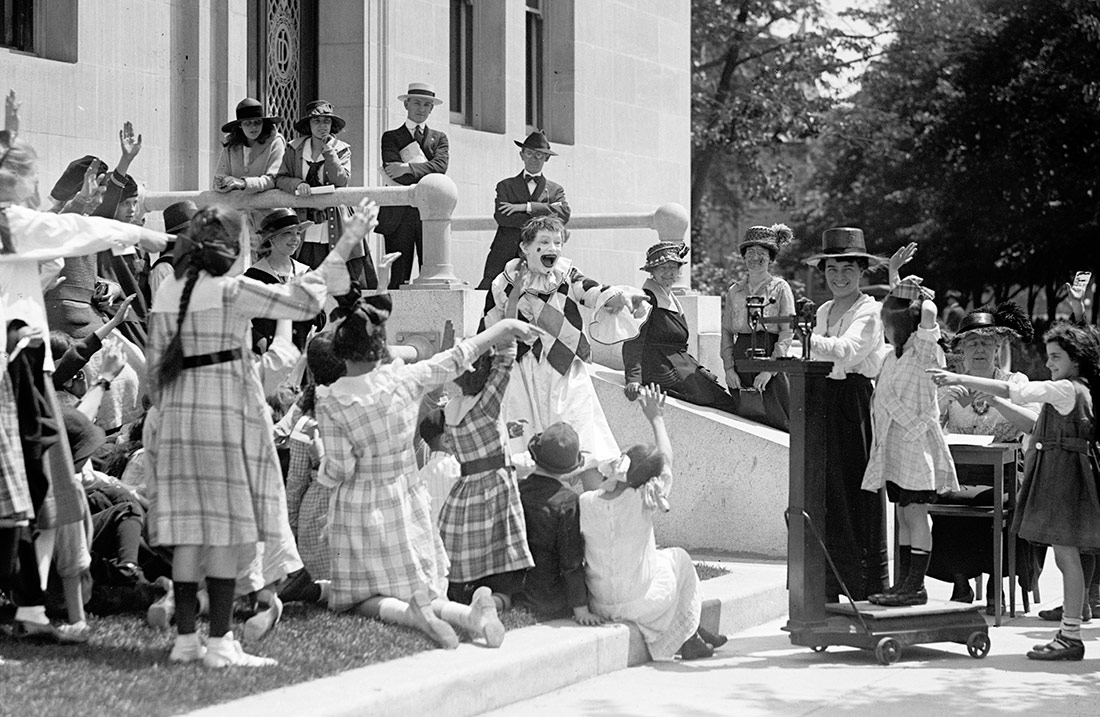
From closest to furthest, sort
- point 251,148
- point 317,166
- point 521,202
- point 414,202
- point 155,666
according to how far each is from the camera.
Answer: point 155,666, point 414,202, point 251,148, point 317,166, point 521,202

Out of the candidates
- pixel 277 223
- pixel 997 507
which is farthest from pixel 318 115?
pixel 997 507

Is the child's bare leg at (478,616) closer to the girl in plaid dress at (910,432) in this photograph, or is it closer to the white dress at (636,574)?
the white dress at (636,574)

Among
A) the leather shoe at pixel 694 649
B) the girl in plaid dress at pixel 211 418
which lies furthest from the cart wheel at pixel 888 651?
the girl in plaid dress at pixel 211 418

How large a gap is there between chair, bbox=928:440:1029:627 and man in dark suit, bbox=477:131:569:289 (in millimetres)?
4121

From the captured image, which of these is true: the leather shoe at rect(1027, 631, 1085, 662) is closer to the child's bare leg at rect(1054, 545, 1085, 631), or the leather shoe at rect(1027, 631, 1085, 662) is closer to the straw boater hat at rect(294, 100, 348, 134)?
the child's bare leg at rect(1054, 545, 1085, 631)

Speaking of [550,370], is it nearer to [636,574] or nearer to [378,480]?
[636,574]

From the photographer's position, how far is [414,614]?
7.72 m

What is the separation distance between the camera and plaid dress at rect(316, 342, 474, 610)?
7688mm

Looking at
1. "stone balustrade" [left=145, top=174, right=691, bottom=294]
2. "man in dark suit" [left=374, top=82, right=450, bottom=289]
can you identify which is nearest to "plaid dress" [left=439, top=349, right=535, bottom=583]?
"stone balustrade" [left=145, top=174, right=691, bottom=294]

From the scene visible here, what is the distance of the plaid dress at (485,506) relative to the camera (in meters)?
8.49

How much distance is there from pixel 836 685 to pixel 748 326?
Result: 4.51 meters

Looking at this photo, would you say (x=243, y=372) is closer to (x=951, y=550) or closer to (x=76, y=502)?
(x=76, y=502)

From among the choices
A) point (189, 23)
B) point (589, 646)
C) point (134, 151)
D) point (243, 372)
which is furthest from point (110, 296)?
point (189, 23)

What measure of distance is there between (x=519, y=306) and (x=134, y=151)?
2.60 metres
